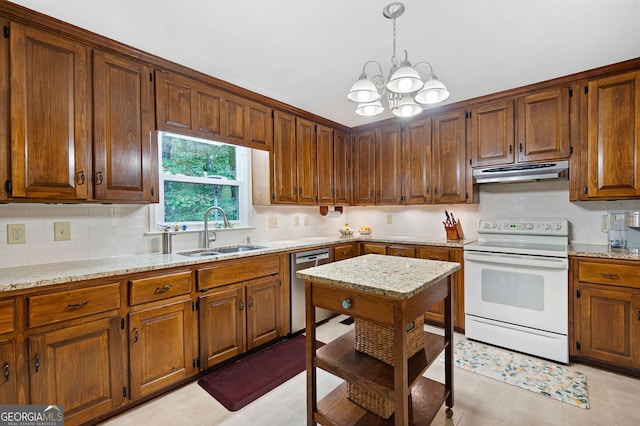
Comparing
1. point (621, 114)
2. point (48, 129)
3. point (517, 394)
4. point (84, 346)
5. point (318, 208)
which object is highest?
point (621, 114)

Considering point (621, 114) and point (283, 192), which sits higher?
point (621, 114)

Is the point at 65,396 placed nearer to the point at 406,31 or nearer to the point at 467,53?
the point at 406,31

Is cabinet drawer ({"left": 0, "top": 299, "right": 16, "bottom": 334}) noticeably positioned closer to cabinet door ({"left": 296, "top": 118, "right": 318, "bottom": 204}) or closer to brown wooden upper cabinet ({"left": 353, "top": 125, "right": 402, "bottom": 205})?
cabinet door ({"left": 296, "top": 118, "right": 318, "bottom": 204})

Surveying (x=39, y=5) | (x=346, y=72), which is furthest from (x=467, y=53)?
(x=39, y=5)

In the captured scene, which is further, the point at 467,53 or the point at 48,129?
the point at 467,53

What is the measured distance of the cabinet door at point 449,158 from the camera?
328 cm

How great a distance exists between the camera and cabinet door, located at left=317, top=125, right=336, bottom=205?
3752 mm

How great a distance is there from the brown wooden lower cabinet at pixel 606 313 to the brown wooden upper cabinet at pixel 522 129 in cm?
104

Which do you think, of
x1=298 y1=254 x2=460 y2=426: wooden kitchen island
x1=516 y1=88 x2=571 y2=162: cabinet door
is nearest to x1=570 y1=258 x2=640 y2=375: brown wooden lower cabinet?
x1=516 y1=88 x2=571 y2=162: cabinet door

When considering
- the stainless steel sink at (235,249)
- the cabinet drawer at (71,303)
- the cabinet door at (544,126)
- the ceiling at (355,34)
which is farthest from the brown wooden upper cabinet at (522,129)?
the cabinet drawer at (71,303)

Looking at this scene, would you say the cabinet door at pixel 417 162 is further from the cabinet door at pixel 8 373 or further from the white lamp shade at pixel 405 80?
the cabinet door at pixel 8 373

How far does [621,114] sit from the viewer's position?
2432 mm

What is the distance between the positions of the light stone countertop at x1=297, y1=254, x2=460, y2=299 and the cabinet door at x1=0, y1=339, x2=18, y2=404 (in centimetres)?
148

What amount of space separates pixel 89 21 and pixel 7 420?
2.24 meters
